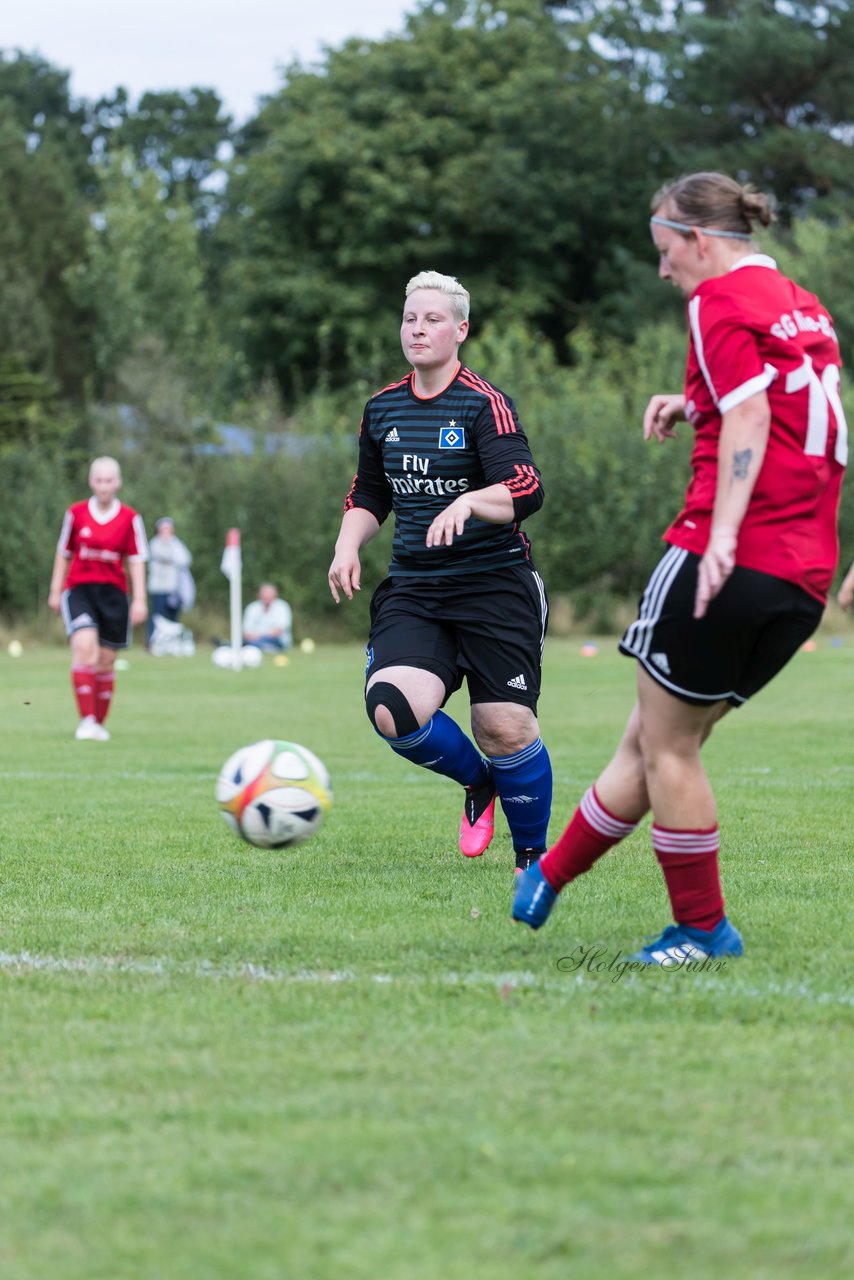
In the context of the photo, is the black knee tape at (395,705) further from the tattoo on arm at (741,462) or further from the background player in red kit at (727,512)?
the tattoo on arm at (741,462)

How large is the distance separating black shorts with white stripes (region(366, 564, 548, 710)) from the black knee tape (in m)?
0.15

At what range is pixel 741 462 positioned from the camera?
3.98 m

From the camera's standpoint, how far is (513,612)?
6.19m

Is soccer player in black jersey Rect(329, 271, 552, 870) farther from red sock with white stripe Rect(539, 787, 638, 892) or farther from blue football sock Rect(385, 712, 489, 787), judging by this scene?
red sock with white stripe Rect(539, 787, 638, 892)

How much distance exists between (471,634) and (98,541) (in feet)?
21.0

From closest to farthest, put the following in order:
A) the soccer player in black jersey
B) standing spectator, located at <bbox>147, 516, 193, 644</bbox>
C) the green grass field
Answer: the green grass field, the soccer player in black jersey, standing spectator, located at <bbox>147, 516, 193, 644</bbox>

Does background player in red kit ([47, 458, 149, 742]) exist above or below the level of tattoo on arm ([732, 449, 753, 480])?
below

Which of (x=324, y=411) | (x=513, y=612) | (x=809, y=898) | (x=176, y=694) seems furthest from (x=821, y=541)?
(x=324, y=411)

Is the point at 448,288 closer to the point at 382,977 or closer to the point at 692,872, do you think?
the point at 692,872

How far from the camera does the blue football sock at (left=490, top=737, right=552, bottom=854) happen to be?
20.1ft

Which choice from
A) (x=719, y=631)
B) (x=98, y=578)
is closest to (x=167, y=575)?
(x=98, y=578)

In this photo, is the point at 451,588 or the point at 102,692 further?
the point at 102,692

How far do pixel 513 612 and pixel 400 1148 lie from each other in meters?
3.40

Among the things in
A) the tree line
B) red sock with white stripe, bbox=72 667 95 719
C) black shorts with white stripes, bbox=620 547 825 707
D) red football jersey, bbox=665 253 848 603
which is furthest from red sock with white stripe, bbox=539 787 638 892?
the tree line
